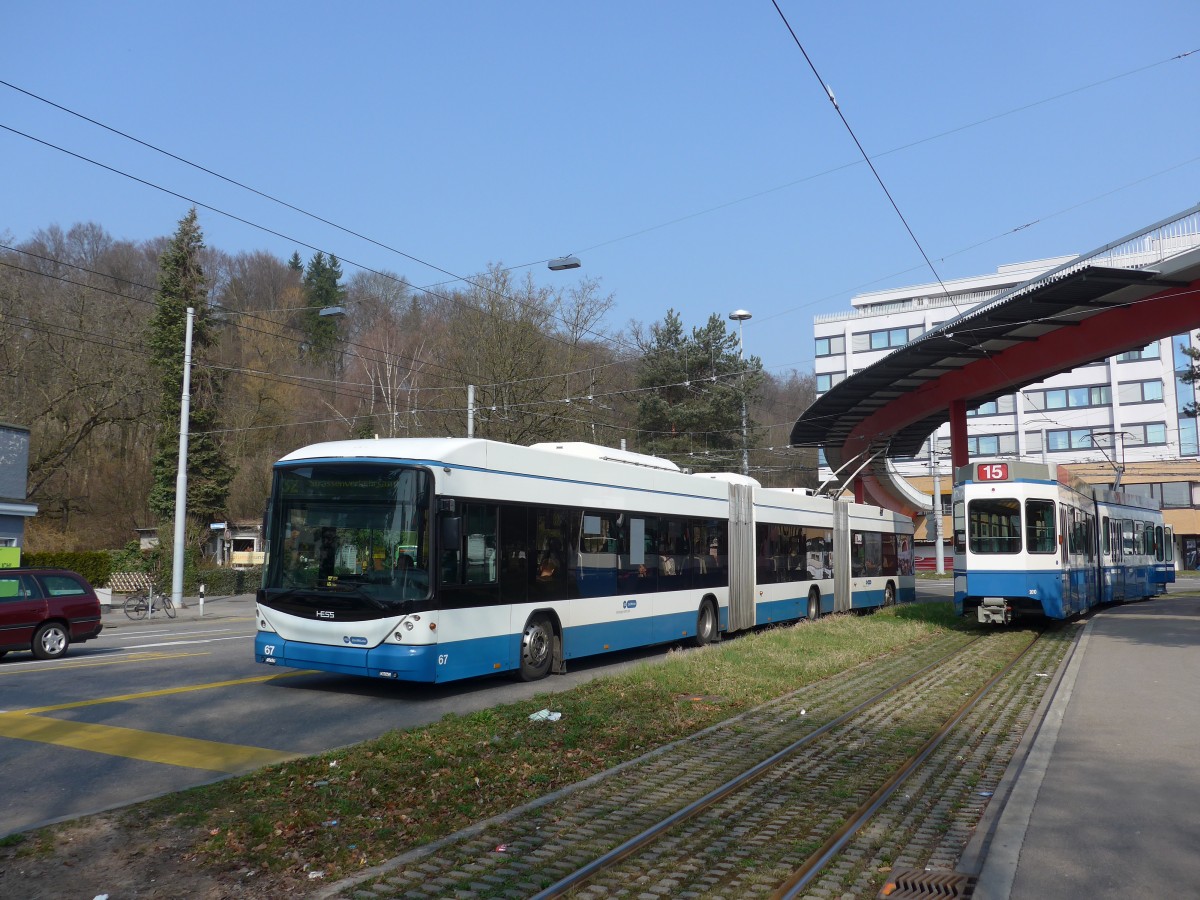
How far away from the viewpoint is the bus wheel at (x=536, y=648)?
1320cm

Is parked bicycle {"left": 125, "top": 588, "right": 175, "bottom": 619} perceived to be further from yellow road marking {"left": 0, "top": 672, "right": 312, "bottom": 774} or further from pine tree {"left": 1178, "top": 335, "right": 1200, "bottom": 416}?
pine tree {"left": 1178, "top": 335, "right": 1200, "bottom": 416}

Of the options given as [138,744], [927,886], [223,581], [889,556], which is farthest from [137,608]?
[927,886]

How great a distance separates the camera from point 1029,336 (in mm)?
23172

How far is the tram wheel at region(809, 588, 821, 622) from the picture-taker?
2311 centimetres

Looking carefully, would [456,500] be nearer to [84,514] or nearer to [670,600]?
[670,600]

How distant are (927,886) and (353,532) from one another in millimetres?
7669

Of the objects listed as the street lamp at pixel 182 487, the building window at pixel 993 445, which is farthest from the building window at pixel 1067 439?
the street lamp at pixel 182 487

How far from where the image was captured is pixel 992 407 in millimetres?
82438

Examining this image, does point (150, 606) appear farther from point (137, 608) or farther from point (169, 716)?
point (169, 716)

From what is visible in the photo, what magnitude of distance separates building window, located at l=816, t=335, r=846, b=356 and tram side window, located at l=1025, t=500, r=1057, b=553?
68.2 meters

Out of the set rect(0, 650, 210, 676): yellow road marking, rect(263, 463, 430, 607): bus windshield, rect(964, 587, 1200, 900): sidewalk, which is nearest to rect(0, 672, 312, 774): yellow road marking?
rect(263, 463, 430, 607): bus windshield

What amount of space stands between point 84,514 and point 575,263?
33.6 meters

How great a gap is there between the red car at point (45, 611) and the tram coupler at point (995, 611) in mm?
17225

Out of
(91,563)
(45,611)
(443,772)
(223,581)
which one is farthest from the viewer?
(223,581)
